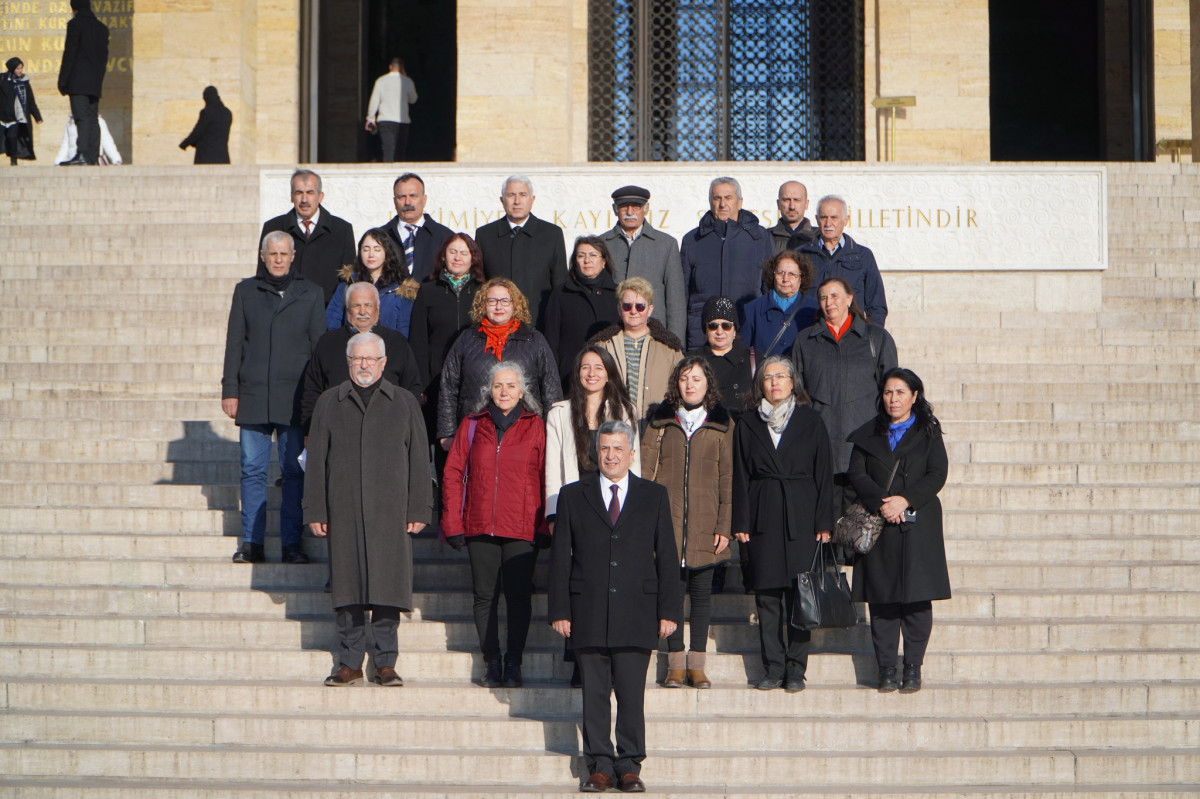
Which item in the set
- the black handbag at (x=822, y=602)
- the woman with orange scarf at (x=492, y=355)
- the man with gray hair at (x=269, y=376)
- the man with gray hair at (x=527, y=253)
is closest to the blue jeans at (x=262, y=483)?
the man with gray hair at (x=269, y=376)

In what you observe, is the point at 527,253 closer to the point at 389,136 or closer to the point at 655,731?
the point at 655,731

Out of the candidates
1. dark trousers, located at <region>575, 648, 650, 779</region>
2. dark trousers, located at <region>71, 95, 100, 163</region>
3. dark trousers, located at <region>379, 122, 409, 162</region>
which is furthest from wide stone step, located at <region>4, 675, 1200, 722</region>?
dark trousers, located at <region>379, 122, 409, 162</region>

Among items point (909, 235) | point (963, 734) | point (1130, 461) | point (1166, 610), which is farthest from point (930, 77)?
point (963, 734)

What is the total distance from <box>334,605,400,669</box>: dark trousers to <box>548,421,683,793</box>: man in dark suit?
1216 millimetres

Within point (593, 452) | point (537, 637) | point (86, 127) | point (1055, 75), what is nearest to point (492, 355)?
point (593, 452)

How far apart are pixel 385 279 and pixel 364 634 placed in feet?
7.40

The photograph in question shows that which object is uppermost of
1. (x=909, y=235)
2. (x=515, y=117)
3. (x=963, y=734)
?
(x=515, y=117)

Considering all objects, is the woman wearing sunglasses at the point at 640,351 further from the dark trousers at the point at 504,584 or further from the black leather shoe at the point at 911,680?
the black leather shoe at the point at 911,680

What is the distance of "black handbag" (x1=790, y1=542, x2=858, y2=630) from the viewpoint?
7336 millimetres

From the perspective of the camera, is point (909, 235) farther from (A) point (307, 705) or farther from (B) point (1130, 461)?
(A) point (307, 705)

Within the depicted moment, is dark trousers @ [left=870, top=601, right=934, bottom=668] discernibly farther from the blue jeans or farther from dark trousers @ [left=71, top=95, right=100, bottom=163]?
dark trousers @ [left=71, top=95, right=100, bottom=163]

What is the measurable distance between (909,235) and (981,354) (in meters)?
2.24

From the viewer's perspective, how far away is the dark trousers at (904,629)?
756cm

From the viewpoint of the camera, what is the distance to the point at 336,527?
7703 millimetres
